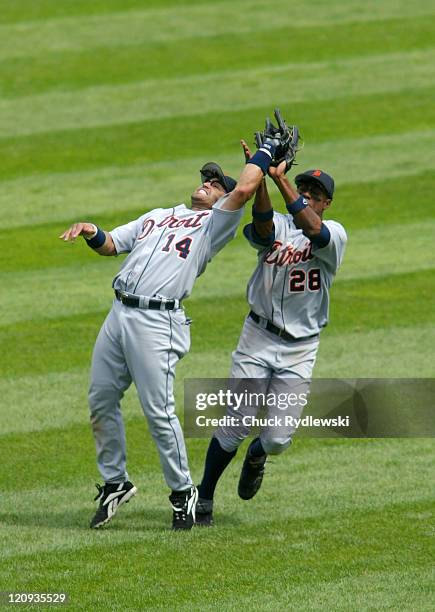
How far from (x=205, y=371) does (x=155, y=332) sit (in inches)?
102

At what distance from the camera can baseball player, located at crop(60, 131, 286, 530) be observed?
6.61 meters

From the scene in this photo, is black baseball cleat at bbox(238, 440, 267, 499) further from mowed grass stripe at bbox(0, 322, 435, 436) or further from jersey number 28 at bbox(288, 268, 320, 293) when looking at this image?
mowed grass stripe at bbox(0, 322, 435, 436)

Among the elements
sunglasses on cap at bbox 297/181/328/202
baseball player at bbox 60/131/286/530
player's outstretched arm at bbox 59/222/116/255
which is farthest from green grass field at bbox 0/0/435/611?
sunglasses on cap at bbox 297/181/328/202

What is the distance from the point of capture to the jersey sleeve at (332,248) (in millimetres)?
6781

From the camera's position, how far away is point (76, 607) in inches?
218

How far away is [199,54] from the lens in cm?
1539

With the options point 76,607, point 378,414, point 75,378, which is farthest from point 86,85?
point 76,607

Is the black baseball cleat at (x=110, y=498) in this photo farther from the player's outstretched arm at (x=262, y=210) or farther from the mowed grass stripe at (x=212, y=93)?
the mowed grass stripe at (x=212, y=93)

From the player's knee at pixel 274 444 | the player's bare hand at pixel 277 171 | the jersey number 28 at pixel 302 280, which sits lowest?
the player's knee at pixel 274 444

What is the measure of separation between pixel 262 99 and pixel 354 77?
136 cm

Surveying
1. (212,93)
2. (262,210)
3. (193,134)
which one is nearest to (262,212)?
(262,210)

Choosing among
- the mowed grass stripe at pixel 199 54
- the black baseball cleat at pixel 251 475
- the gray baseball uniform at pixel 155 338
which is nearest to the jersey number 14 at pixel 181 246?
the gray baseball uniform at pixel 155 338

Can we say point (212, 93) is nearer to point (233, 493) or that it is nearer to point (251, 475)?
point (233, 493)

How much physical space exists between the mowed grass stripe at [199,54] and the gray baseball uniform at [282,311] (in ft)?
26.8
